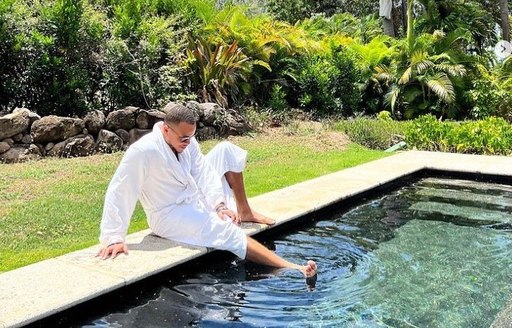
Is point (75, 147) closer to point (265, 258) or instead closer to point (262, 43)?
point (265, 258)

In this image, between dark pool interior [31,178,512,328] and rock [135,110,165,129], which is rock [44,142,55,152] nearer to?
rock [135,110,165,129]

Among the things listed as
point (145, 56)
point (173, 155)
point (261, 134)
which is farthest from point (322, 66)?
point (173, 155)

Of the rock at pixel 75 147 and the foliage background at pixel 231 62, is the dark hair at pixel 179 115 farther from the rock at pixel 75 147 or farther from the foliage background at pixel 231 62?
the foliage background at pixel 231 62

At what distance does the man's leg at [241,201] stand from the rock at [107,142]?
4641 mm

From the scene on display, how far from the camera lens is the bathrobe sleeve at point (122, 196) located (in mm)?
3863

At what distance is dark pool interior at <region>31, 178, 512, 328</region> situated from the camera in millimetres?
3570

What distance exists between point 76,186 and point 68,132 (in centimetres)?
226

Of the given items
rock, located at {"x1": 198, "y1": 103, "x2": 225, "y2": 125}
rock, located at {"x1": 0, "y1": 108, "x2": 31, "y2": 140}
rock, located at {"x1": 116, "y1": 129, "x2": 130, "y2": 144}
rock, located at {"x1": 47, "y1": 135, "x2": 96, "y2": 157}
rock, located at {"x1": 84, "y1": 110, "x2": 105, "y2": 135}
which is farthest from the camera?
rock, located at {"x1": 198, "y1": 103, "x2": 225, "y2": 125}

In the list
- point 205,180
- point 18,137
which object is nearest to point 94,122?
point 18,137

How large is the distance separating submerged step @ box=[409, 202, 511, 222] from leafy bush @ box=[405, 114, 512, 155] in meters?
3.65

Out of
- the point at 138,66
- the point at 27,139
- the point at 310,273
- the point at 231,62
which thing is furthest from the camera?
the point at 231,62

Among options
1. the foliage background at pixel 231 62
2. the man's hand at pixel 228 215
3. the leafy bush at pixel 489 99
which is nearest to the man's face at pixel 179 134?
the man's hand at pixel 228 215

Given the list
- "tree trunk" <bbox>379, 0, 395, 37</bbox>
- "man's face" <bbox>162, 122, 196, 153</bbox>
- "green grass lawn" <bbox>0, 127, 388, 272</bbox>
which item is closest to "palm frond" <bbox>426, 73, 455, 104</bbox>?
"green grass lawn" <bbox>0, 127, 388, 272</bbox>

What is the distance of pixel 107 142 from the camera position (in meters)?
9.07
